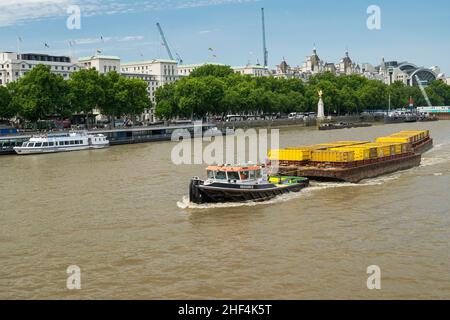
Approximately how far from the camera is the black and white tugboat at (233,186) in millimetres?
29750

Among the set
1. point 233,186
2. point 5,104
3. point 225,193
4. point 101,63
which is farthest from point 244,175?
point 101,63

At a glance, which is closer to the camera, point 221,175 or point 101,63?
point 221,175

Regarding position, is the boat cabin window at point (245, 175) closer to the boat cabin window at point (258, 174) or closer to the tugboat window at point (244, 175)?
the tugboat window at point (244, 175)

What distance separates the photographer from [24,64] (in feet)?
441

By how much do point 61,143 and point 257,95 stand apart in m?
70.7

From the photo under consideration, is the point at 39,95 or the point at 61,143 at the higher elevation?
the point at 39,95

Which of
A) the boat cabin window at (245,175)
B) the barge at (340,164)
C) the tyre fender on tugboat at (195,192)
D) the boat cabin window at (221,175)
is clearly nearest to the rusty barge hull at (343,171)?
the barge at (340,164)

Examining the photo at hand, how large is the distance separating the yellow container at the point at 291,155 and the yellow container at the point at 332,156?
1.63 ft

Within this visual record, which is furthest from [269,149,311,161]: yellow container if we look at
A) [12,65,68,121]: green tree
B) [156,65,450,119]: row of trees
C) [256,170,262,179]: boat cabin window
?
[156,65,450,119]: row of trees

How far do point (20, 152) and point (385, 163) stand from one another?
42727 millimetres

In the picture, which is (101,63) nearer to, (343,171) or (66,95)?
(66,95)
